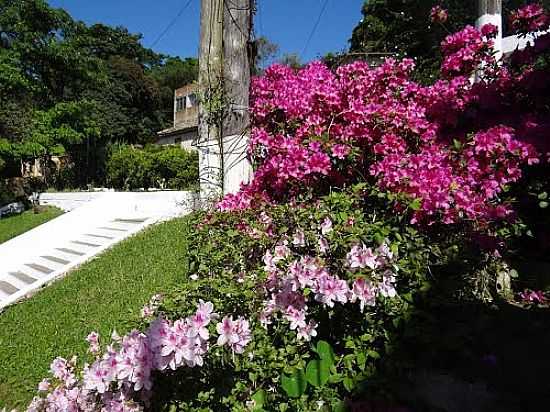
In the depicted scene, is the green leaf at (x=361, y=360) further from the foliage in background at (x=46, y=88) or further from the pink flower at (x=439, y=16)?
the foliage in background at (x=46, y=88)

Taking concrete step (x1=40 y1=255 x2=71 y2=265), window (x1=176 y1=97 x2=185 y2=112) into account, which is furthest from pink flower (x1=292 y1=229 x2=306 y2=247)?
window (x1=176 y1=97 x2=185 y2=112)

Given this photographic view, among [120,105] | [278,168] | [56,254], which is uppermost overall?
[120,105]

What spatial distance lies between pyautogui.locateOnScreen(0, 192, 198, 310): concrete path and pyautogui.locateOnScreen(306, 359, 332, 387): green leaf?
4.23 m

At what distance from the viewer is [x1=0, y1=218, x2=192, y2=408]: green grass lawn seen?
11.8 feet

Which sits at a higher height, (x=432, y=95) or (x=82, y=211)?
(x=432, y=95)

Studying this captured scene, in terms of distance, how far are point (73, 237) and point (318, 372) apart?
889 centimetres

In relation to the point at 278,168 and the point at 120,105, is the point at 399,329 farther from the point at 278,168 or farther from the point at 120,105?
the point at 120,105

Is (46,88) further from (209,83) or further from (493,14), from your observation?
(493,14)

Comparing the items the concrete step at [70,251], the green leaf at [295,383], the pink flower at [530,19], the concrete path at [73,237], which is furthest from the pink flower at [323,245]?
the concrete step at [70,251]

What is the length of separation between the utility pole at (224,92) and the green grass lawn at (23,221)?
8.98 metres

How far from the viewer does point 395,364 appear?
5.83 ft

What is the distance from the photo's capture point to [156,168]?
53.4 feet

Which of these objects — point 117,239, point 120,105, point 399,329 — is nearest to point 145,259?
point 117,239

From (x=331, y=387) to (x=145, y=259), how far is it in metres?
5.04
